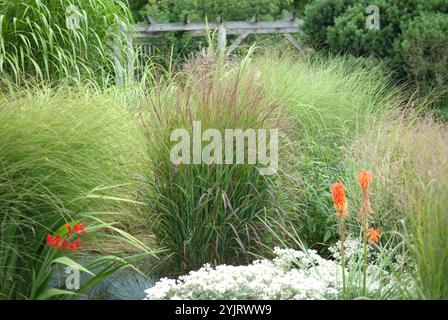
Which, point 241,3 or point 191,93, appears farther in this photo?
point 241,3

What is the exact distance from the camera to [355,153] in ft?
18.1

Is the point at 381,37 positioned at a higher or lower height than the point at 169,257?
higher

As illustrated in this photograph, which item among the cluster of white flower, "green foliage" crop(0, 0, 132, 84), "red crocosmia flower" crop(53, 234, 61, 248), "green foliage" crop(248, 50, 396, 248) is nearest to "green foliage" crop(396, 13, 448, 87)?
"green foliage" crop(248, 50, 396, 248)

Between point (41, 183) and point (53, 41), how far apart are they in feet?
12.9

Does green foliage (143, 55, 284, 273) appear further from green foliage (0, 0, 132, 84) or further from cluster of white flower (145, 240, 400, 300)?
green foliage (0, 0, 132, 84)

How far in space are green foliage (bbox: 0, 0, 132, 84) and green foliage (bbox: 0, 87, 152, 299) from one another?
259 centimetres

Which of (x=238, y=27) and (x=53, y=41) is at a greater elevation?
(x=53, y=41)

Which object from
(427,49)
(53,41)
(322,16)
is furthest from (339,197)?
(322,16)

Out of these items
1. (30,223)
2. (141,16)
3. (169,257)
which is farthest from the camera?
(141,16)

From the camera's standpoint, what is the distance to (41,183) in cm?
436

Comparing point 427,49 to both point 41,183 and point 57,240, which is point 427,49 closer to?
point 41,183

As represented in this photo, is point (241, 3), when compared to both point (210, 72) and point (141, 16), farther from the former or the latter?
point (210, 72)
